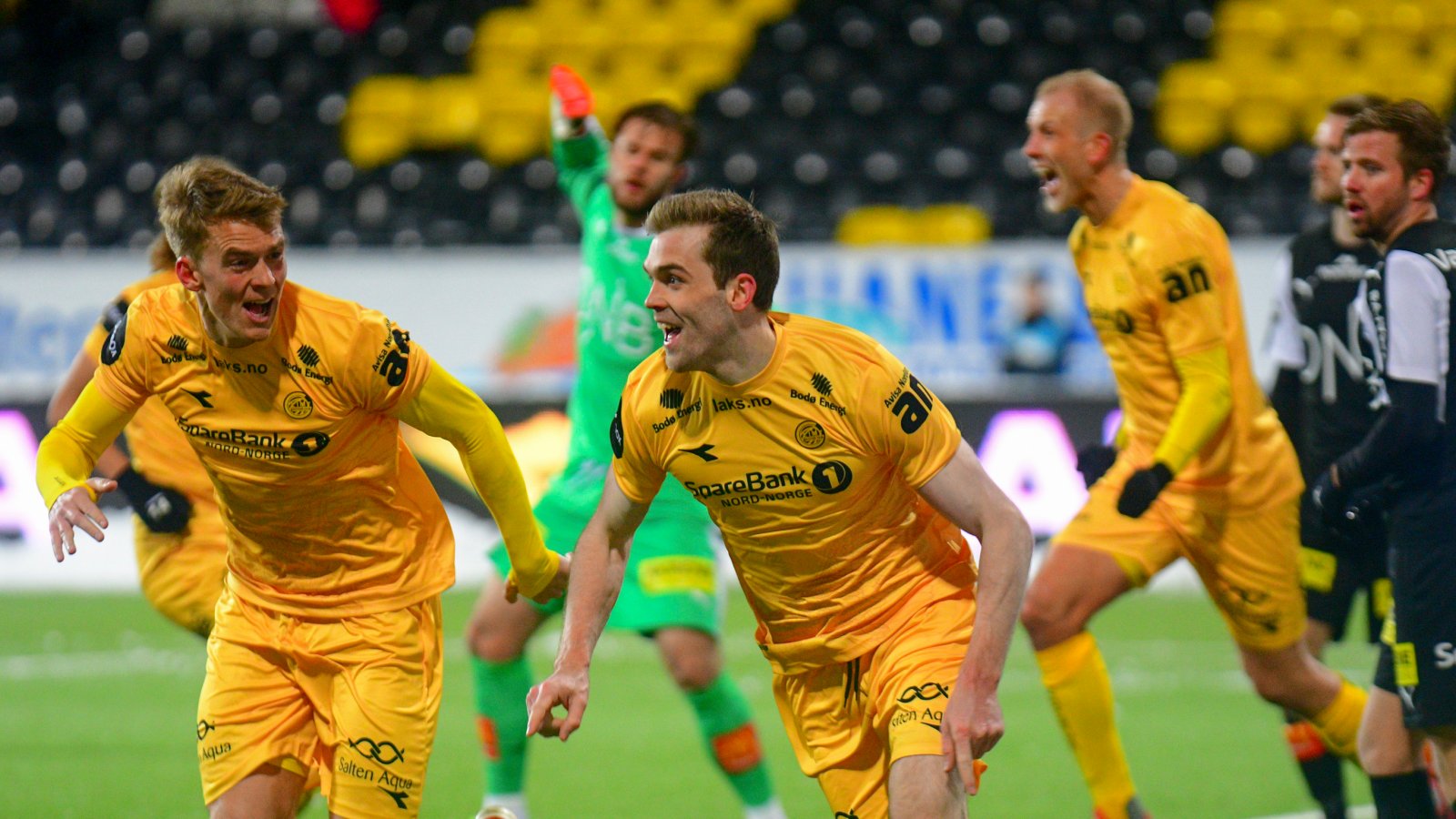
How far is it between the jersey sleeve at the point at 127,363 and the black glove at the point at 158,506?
1.09 m

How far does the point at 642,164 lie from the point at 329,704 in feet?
7.70

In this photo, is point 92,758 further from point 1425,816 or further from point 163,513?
point 1425,816

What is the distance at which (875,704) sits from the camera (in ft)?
13.7

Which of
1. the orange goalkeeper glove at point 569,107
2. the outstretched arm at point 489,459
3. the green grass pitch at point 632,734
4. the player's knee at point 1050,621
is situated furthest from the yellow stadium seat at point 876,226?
the outstretched arm at point 489,459

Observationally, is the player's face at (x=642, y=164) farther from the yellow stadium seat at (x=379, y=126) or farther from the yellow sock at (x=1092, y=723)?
the yellow stadium seat at (x=379, y=126)

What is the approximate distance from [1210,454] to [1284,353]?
0.93m

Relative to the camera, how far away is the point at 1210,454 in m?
5.71

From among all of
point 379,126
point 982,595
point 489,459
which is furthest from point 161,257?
point 379,126

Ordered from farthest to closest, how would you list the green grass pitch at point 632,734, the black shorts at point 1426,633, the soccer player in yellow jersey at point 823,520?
the green grass pitch at point 632,734
the black shorts at point 1426,633
the soccer player in yellow jersey at point 823,520

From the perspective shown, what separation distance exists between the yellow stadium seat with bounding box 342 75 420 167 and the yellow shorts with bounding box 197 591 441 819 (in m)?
11.7

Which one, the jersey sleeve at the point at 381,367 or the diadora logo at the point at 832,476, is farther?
the jersey sleeve at the point at 381,367

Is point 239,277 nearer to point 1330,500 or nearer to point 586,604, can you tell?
point 586,604

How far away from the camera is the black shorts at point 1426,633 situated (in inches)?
181

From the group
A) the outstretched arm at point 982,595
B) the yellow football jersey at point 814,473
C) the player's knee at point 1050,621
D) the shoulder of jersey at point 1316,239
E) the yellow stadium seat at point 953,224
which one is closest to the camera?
the outstretched arm at point 982,595
